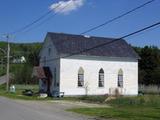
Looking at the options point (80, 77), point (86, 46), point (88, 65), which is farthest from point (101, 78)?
point (86, 46)

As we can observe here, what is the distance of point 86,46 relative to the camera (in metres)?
55.3

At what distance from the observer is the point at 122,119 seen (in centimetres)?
2131

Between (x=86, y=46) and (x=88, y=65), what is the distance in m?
2.59

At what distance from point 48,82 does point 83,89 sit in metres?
5.35

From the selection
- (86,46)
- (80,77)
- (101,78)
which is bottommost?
(101,78)

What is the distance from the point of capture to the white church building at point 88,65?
2096 inches

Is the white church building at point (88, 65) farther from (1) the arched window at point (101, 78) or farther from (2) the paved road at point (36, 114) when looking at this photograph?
(2) the paved road at point (36, 114)

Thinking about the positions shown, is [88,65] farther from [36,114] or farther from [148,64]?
[36,114]

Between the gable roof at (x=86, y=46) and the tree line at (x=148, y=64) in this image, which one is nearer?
the gable roof at (x=86, y=46)

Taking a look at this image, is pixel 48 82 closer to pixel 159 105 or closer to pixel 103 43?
pixel 103 43

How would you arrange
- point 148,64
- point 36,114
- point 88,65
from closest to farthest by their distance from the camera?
point 36,114 → point 88,65 → point 148,64

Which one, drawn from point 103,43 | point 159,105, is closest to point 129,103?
point 159,105

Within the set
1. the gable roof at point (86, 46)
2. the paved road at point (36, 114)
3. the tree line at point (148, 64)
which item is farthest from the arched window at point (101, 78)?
the paved road at point (36, 114)

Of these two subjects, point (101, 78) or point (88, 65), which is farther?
point (101, 78)
